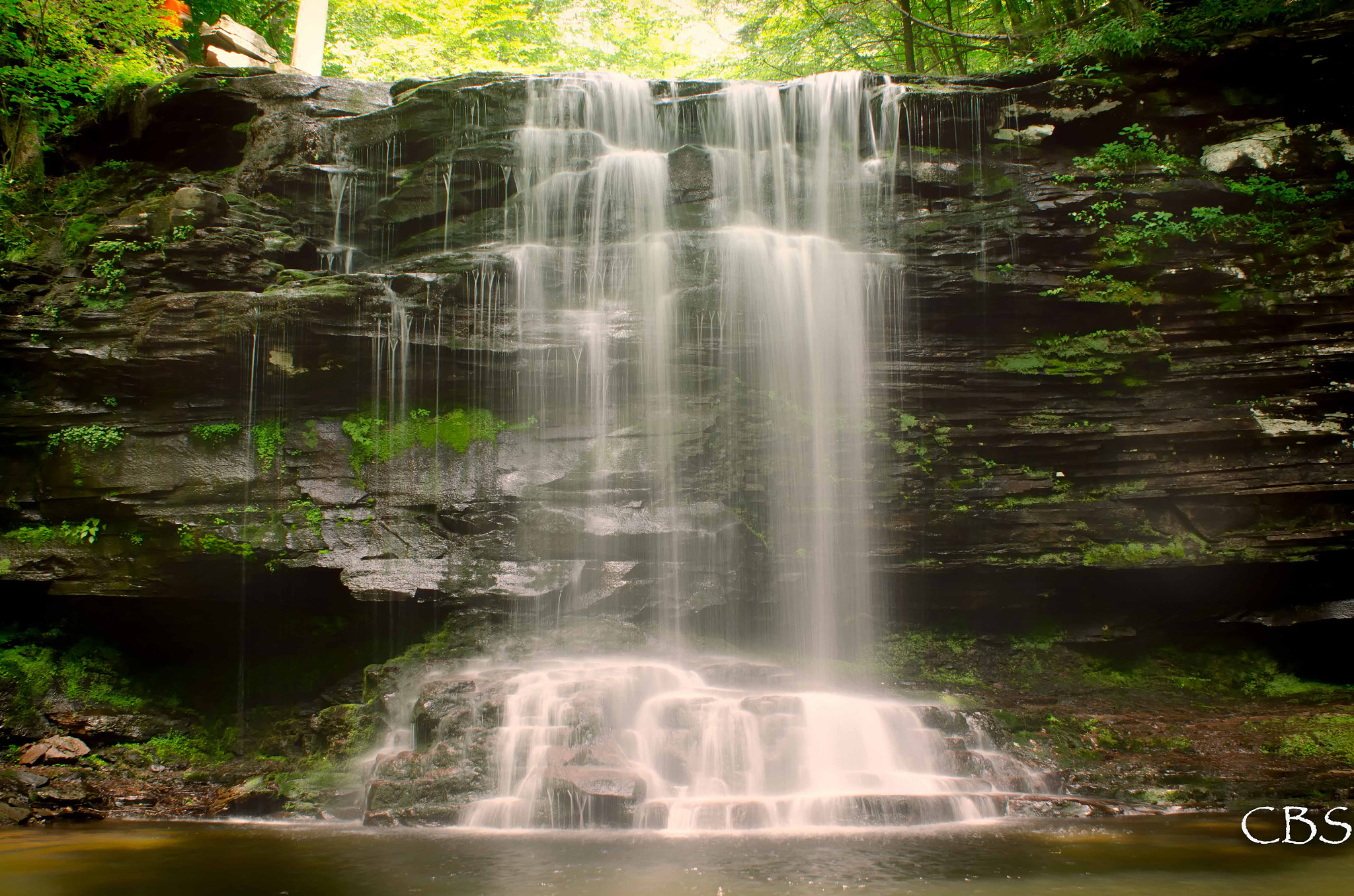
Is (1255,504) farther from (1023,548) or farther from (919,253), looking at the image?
(919,253)

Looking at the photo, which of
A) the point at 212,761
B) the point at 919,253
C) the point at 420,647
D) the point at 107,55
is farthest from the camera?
the point at 107,55

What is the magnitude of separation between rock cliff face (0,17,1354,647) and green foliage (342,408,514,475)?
0.13ft

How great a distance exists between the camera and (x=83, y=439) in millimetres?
9906

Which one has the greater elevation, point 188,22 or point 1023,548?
point 188,22

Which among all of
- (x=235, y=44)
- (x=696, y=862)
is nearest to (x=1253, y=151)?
(x=696, y=862)

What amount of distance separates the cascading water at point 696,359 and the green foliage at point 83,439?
5.13 metres

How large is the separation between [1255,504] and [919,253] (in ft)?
18.1

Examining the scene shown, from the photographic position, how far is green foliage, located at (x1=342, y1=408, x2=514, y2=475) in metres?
10.7

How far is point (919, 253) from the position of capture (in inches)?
432

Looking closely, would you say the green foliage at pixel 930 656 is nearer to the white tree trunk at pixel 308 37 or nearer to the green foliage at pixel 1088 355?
the green foliage at pixel 1088 355

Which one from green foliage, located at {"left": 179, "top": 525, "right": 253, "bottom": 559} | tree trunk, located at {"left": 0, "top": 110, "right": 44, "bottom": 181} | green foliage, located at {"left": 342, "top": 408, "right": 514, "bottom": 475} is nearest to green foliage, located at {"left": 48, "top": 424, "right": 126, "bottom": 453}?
green foliage, located at {"left": 179, "top": 525, "right": 253, "bottom": 559}

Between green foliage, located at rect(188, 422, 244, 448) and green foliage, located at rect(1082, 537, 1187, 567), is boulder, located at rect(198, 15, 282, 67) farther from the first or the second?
green foliage, located at rect(1082, 537, 1187, 567)

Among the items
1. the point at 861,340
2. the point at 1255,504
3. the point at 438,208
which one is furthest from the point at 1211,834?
the point at 438,208

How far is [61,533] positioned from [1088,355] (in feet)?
45.5
